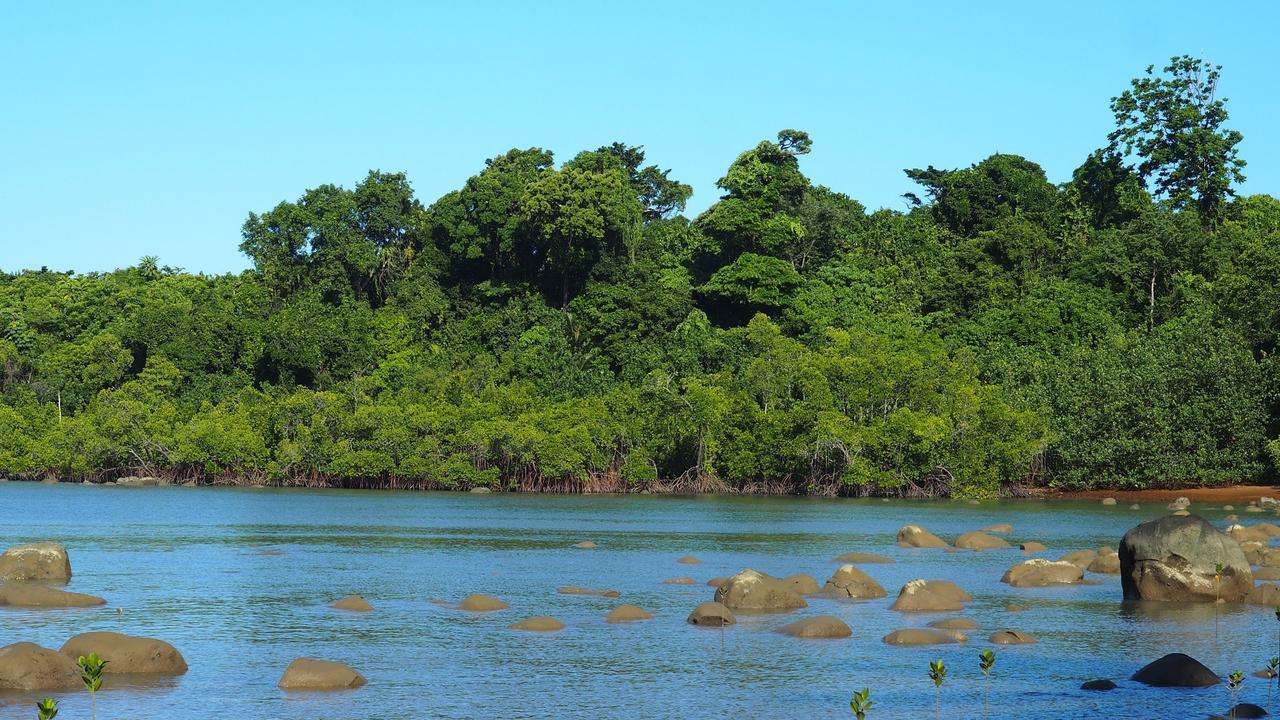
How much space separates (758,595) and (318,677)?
12819 mm

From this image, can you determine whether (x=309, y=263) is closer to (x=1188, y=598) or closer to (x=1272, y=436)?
(x=1272, y=436)

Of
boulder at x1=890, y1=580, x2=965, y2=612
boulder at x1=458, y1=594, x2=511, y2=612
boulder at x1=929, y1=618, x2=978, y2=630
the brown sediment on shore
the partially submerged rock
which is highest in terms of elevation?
the brown sediment on shore

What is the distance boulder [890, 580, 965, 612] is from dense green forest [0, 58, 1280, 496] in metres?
48.0

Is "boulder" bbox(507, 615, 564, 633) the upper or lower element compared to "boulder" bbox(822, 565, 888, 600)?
lower

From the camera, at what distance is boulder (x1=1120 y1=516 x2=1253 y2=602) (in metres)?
35.2

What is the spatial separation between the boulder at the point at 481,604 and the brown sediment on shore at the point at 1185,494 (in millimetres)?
55445

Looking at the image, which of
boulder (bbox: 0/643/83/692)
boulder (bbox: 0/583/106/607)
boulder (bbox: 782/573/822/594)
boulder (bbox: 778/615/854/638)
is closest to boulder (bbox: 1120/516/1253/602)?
boulder (bbox: 782/573/822/594)

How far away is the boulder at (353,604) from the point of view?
34.5 metres

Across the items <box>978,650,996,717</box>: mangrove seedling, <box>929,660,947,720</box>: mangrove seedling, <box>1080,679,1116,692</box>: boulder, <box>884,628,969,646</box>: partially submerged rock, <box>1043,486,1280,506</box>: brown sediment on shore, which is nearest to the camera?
<box>929,660,947,720</box>: mangrove seedling

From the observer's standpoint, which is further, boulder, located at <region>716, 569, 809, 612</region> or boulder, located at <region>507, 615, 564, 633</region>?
boulder, located at <region>716, 569, 809, 612</region>

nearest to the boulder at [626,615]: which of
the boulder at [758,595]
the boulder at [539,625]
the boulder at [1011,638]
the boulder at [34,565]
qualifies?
the boulder at [539,625]

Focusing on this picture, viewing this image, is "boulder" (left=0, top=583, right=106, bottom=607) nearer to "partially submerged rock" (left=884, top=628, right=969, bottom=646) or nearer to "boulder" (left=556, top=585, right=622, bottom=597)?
"boulder" (left=556, top=585, right=622, bottom=597)

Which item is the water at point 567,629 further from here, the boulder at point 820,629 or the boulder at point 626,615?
the boulder at point 626,615

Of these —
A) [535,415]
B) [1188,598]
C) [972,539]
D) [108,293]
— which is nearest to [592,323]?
[535,415]
